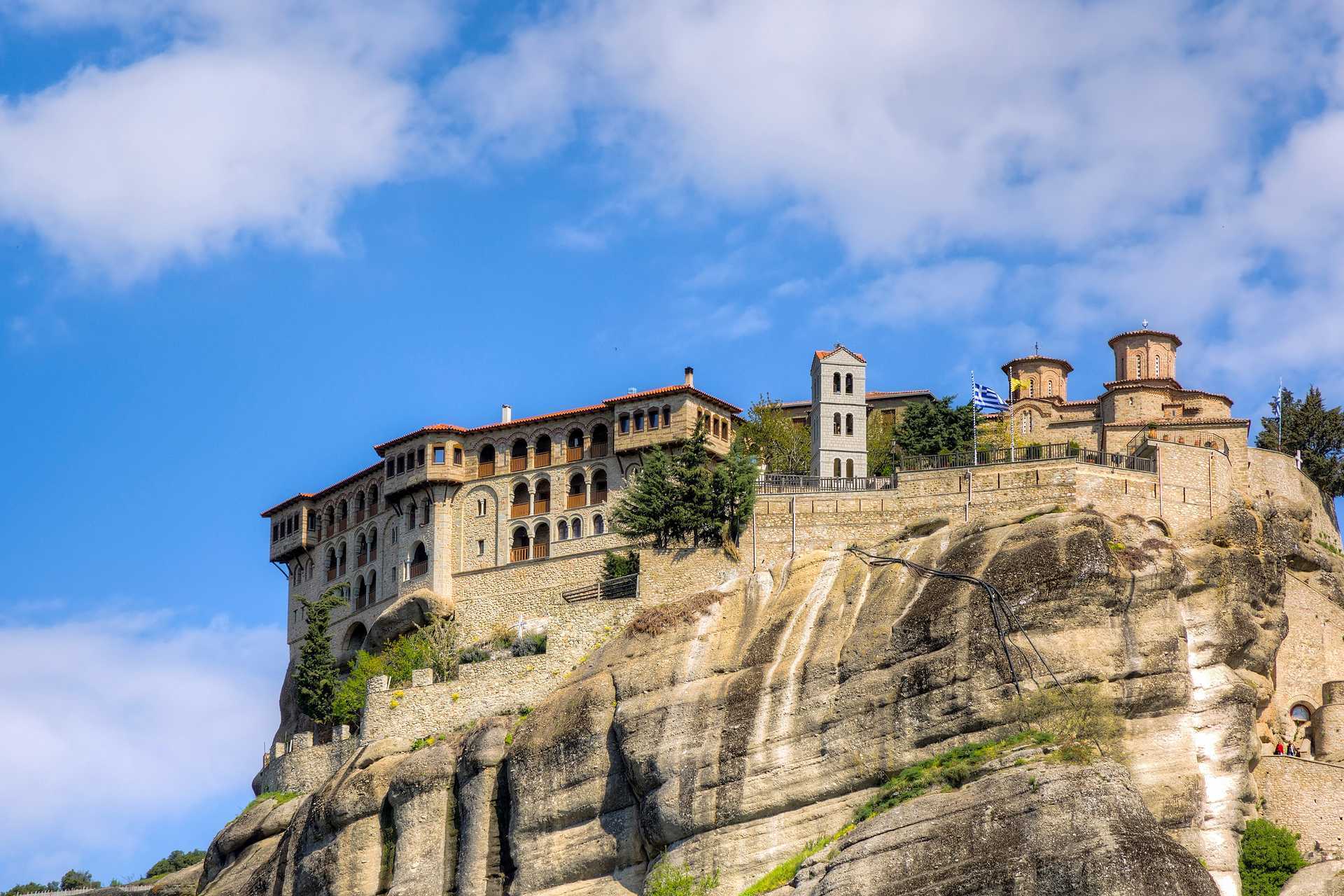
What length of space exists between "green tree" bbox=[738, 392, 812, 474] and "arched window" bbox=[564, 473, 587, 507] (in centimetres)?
681

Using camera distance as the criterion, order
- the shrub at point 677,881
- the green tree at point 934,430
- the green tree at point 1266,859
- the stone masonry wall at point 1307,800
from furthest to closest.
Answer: the green tree at point 934,430
the stone masonry wall at point 1307,800
the shrub at point 677,881
the green tree at point 1266,859

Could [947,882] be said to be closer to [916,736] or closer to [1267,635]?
[916,736]

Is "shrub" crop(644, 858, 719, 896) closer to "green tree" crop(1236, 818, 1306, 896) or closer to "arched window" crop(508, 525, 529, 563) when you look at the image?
"green tree" crop(1236, 818, 1306, 896)

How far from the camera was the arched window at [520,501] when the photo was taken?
84.1 meters

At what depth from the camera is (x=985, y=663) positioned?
54.8 m

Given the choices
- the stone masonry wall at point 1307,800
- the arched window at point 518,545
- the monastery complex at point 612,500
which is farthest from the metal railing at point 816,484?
the stone masonry wall at point 1307,800

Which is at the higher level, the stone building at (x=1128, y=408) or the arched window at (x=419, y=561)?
the stone building at (x=1128, y=408)

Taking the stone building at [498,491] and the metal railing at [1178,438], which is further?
the stone building at [498,491]

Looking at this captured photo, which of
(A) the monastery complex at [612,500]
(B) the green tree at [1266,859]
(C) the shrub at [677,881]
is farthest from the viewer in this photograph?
(A) the monastery complex at [612,500]

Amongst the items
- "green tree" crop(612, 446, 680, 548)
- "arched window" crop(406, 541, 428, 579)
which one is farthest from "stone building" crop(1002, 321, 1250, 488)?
"arched window" crop(406, 541, 428, 579)

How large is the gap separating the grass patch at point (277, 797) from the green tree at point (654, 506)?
1532 cm

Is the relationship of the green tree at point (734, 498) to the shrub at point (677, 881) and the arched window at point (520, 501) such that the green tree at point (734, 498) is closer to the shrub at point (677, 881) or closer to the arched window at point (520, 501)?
the shrub at point (677, 881)

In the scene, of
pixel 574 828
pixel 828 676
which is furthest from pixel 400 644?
pixel 828 676

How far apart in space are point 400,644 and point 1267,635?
33.3 m
